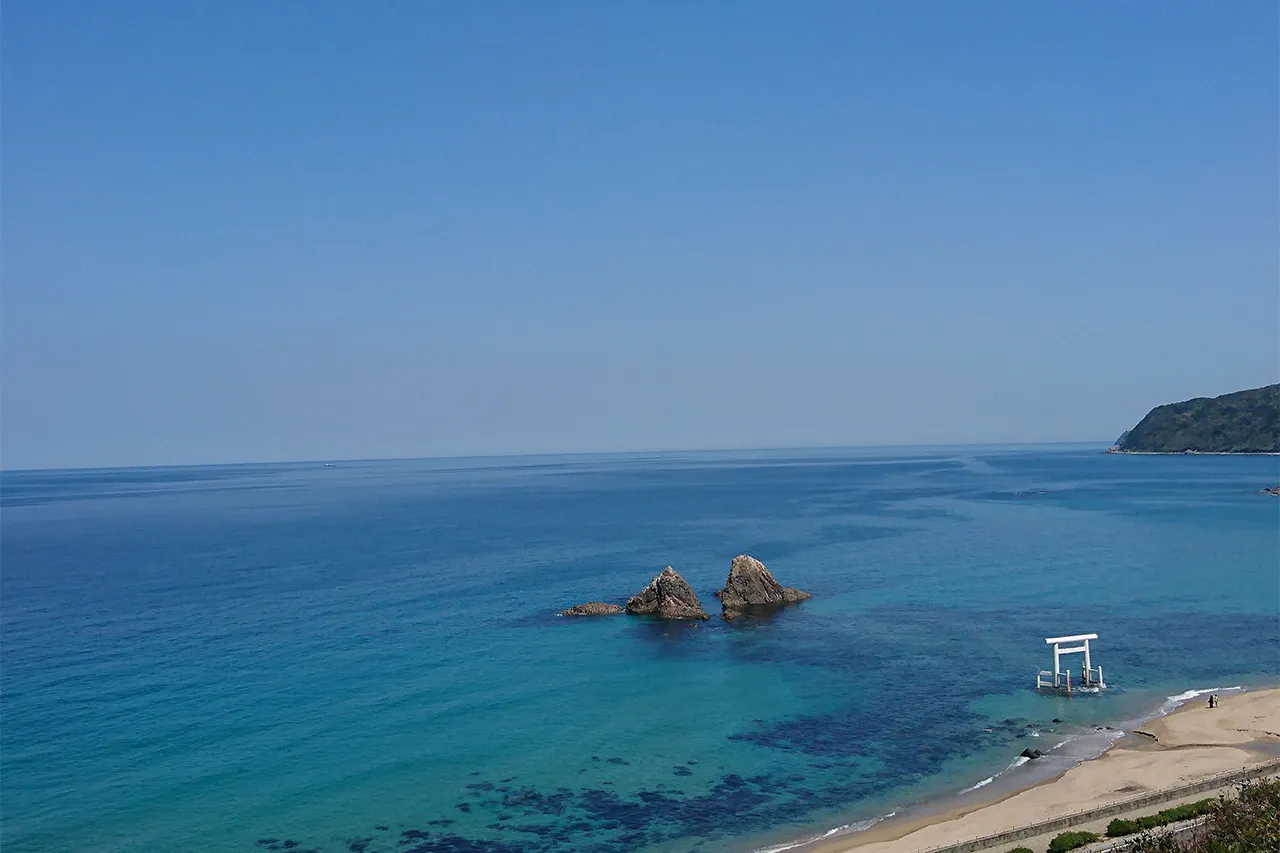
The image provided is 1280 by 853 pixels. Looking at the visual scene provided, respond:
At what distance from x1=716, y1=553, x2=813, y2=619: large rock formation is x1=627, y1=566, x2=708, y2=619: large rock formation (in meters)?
3.51

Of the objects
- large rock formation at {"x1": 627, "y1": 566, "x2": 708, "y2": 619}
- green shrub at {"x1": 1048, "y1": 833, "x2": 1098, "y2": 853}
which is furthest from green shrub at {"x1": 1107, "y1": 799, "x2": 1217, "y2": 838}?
large rock formation at {"x1": 627, "y1": 566, "x2": 708, "y2": 619}

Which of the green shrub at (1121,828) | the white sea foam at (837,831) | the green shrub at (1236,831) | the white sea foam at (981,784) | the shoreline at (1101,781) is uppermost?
the green shrub at (1236,831)

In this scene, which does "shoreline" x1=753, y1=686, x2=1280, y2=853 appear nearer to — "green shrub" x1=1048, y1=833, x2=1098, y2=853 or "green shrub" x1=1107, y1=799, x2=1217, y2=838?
"green shrub" x1=1107, y1=799, x2=1217, y2=838

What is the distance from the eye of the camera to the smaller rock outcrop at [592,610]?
83.9m

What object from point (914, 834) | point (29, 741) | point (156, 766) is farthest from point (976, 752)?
point (29, 741)

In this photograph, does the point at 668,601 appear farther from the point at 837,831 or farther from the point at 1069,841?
the point at 1069,841

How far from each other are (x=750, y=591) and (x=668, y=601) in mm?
8781

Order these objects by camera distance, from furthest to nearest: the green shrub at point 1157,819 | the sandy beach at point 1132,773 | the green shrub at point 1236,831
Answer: the sandy beach at point 1132,773
the green shrub at point 1157,819
the green shrub at point 1236,831

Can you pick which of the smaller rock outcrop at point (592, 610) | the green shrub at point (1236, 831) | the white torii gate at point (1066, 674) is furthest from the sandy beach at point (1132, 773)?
the smaller rock outcrop at point (592, 610)

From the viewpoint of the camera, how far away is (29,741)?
168 ft

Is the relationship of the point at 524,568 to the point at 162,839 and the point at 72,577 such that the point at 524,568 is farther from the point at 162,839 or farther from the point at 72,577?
the point at 162,839

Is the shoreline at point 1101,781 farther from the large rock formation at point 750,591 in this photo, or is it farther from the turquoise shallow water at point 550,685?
the large rock formation at point 750,591

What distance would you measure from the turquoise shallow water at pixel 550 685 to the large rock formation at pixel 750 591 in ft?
11.8

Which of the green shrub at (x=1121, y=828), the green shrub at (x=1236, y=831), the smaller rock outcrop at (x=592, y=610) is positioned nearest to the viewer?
the green shrub at (x=1236, y=831)
